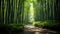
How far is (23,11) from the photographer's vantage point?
4.48 metres

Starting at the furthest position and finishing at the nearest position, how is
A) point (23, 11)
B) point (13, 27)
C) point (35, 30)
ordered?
point (23, 11) < point (35, 30) < point (13, 27)

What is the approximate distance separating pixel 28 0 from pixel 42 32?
40.0 inches

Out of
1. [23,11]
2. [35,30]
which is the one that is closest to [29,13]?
[23,11]

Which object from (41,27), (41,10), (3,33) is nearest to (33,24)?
(41,27)

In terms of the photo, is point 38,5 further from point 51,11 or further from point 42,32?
point 42,32

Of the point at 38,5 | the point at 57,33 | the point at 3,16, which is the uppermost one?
the point at 38,5

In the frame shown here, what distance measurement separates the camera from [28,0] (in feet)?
14.8

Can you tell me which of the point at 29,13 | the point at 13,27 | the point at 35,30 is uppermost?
the point at 29,13

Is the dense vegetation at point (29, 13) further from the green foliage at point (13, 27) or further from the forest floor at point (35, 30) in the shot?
the forest floor at point (35, 30)

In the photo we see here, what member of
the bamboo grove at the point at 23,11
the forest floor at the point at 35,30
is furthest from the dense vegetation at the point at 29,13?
the forest floor at the point at 35,30

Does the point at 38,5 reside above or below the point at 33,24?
above

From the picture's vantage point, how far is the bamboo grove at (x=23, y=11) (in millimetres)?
4387

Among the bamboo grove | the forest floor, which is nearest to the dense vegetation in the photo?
the bamboo grove

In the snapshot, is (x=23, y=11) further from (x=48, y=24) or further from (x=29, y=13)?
(x=48, y=24)
